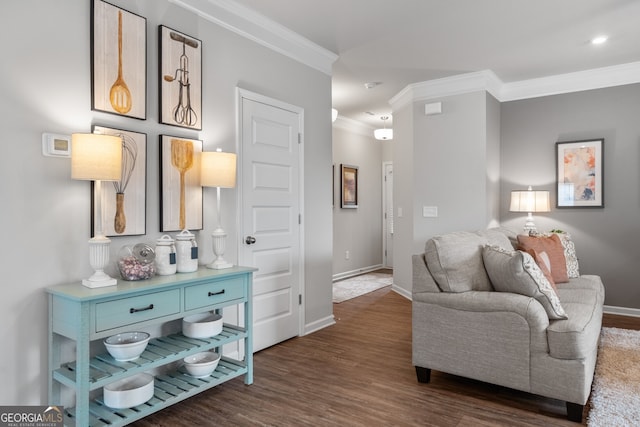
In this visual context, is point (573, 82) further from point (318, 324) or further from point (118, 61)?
point (118, 61)

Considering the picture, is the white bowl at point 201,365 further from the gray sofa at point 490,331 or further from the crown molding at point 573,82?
the crown molding at point 573,82

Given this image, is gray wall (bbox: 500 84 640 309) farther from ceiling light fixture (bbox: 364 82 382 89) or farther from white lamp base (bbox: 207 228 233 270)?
white lamp base (bbox: 207 228 233 270)

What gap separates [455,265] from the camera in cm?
262

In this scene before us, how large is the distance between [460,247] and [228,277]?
1.51 metres

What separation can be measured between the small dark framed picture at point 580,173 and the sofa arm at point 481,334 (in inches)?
116

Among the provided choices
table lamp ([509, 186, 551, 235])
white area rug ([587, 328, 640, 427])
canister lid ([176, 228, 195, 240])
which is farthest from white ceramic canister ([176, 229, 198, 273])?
table lamp ([509, 186, 551, 235])

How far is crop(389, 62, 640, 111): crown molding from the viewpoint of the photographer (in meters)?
4.49

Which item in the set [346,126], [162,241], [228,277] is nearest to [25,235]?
[162,241]

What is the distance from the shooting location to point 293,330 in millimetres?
3715

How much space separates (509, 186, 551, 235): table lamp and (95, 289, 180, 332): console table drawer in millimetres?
3908

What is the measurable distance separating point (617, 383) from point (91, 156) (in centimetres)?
336

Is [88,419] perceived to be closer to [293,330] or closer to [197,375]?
[197,375]

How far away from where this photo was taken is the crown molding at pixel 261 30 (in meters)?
2.93

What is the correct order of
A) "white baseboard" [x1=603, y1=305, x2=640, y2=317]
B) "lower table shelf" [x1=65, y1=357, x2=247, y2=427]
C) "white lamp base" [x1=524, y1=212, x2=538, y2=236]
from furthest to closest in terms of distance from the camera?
1. "white lamp base" [x1=524, y1=212, x2=538, y2=236]
2. "white baseboard" [x1=603, y1=305, x2=640, y2=317]
3. "lower table shelf" [x1=65, y1=357, x2=247, y2=427]
